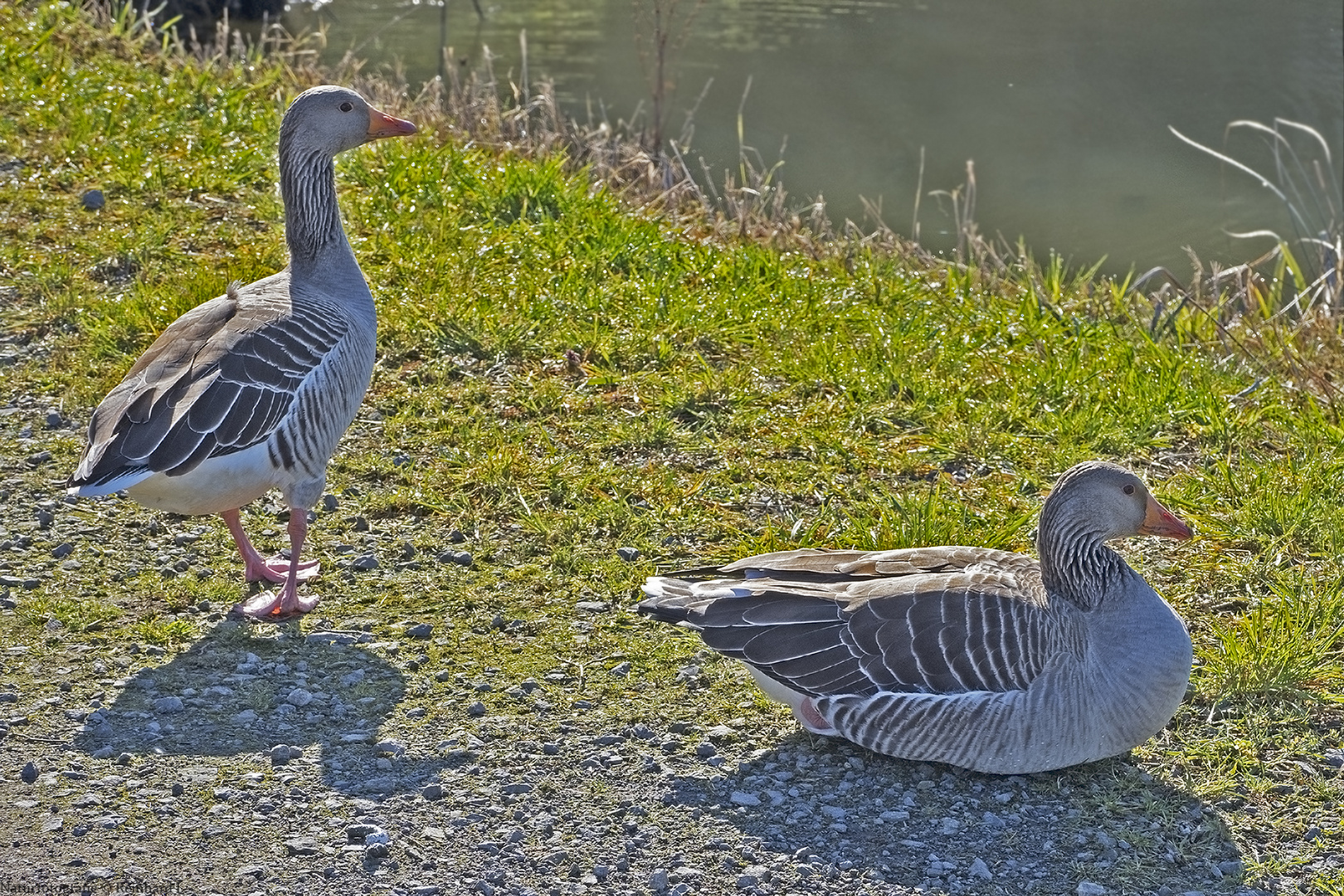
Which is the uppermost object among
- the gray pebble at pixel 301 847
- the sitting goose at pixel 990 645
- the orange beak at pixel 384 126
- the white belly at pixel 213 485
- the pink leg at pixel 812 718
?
the orange beak at pixel 384 126

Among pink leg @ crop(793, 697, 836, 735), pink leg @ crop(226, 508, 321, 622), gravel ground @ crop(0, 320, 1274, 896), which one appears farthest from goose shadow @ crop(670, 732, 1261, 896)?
pink leg @ crop(226, 508, 321, 622)

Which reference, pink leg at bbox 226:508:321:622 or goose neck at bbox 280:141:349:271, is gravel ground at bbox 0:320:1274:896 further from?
goose neck at bbox 280:141:349:271

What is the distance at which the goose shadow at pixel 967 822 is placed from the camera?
3885mm

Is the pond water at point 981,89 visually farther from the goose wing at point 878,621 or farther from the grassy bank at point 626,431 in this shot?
the goose wing at point 878,621

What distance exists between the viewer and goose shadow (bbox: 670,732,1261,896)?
388 centimetres

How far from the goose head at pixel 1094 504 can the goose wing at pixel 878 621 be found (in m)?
0.22

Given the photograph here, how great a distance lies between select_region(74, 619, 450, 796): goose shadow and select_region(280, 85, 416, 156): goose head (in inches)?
77.2

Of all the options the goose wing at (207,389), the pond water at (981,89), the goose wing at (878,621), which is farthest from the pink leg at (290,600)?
the pond water at (981,89)

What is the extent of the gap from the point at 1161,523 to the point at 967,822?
1.14 meters

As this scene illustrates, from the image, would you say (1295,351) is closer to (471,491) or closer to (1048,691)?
(1048,691)

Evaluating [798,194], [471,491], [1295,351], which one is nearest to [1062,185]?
[798,194]

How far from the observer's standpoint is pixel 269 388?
4.91 metres

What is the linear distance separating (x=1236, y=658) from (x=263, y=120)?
6.94 m

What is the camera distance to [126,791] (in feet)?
13.5
